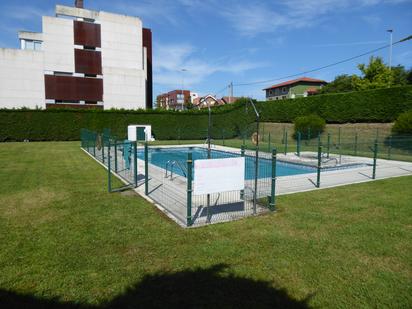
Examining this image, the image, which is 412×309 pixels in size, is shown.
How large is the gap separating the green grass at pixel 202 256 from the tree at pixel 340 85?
189 ft

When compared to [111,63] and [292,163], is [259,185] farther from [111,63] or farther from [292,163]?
[111,63]

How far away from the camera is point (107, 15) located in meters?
37.6

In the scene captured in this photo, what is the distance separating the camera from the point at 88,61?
36.9 m

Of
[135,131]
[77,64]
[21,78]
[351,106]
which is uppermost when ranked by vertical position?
[77,64]

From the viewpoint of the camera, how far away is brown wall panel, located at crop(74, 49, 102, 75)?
36312mm

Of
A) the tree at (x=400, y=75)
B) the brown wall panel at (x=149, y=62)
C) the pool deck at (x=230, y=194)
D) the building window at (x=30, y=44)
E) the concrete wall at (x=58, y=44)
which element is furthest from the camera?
the brown wall panel at (x=149, y=62)

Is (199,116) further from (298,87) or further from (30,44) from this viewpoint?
(298,87)

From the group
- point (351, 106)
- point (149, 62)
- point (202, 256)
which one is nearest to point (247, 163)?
point (202, 256)

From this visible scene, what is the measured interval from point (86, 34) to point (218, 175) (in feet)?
123

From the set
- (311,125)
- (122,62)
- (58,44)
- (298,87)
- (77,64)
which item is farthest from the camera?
(298,87)

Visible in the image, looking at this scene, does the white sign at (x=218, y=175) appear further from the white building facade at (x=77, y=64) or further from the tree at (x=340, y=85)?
the tree at (x=340, y=85)

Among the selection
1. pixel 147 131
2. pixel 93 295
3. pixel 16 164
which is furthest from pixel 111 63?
pixel 93 295

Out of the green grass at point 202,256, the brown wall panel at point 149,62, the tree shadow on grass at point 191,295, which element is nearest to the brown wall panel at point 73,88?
the brown wall panel at point 149,62

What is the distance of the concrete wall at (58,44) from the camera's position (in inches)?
1371
